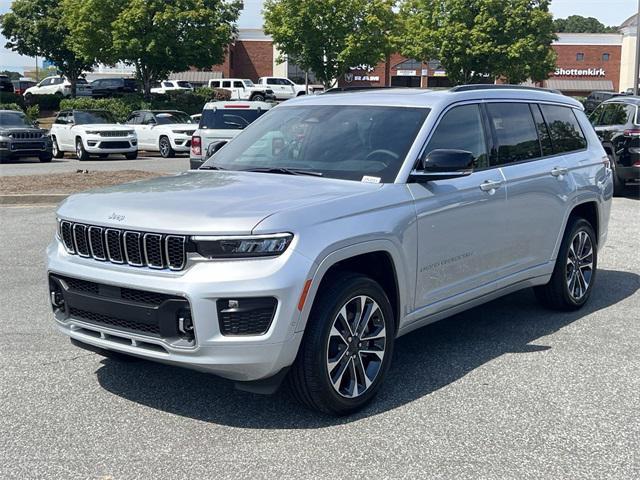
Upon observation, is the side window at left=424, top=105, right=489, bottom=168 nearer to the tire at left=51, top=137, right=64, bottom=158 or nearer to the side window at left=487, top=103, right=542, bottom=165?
the side window at left=487, top=103, right=542, bottom=165

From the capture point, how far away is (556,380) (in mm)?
5301

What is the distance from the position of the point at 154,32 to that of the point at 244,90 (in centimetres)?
1728

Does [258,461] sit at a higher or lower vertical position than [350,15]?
lower

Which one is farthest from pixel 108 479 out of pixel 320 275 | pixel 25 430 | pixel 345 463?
pixel 320 275

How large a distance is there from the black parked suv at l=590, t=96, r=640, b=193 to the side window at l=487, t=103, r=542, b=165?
949 centimetres

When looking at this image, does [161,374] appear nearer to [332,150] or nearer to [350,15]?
[332,150]

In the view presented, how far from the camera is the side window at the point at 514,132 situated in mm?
6180

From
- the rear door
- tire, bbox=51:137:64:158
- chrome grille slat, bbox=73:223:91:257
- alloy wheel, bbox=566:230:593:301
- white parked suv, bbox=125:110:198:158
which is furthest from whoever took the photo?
tire, bbox=51:137:64:158

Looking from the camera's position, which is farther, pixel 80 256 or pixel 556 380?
pixel 556 380

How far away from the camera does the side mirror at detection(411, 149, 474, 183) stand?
507cm

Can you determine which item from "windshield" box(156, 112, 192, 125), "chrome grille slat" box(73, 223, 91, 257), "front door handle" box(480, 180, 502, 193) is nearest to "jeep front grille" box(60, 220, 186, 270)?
"chrome grille slat" box(73, 223, 91, 257)

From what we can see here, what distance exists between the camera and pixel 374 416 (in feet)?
15.4

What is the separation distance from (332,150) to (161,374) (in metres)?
1.87

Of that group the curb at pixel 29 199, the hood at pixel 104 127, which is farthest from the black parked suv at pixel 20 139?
the curb at pixel 29 199
